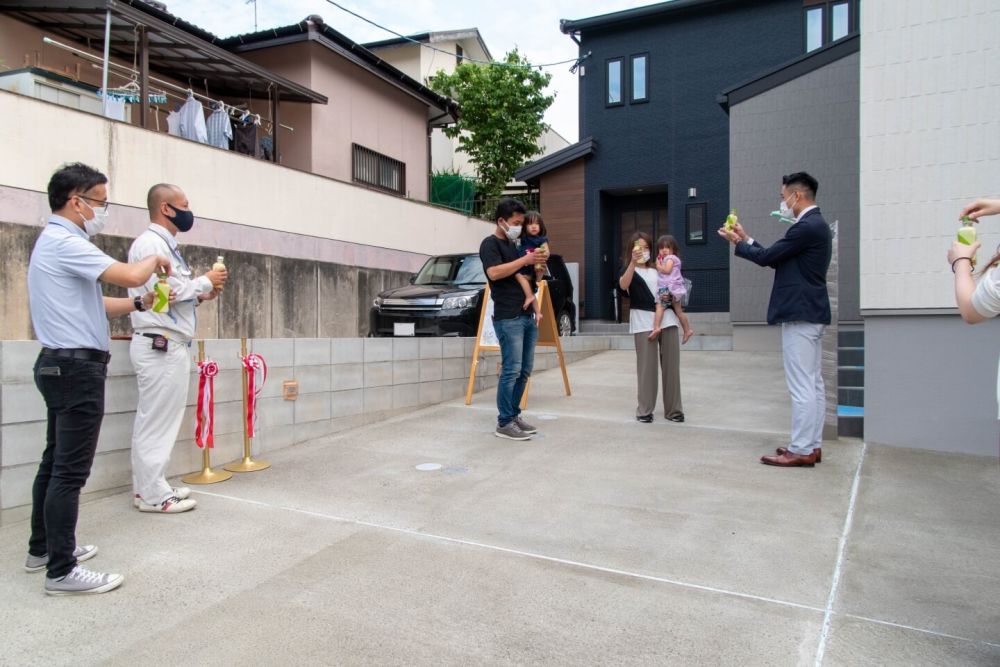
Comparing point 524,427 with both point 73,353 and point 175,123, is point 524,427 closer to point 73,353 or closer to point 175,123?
point 73,353

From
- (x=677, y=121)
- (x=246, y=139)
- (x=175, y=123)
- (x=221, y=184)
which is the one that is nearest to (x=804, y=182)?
(x=221, y=184)

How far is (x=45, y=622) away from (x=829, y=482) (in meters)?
3.93

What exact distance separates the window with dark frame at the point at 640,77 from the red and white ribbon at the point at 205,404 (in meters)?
12.7

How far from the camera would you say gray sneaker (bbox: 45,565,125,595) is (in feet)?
8.38

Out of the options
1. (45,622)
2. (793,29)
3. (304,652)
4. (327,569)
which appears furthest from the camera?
(793,29)

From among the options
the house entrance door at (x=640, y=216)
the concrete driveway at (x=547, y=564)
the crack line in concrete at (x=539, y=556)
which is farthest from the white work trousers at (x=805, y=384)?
the house entrance door at (x=640, y=216)

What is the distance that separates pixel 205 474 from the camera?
13.6 feet

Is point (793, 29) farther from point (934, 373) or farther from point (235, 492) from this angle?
point (235, 492)

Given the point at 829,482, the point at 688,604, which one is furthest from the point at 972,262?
the point at 829,482

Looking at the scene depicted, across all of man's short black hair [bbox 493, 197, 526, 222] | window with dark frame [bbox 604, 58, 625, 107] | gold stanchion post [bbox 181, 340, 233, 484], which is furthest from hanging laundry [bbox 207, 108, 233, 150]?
window with dark frame [bbox 604, 58, 625, 107]

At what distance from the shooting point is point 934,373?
4727 mm

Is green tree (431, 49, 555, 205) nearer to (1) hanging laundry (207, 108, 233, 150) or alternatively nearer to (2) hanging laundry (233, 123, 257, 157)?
(2) hanging laundry (233, 123, 257, 157)

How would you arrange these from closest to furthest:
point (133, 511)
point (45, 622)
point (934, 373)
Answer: point (45, 622), point (133, 511), point (934, 373)

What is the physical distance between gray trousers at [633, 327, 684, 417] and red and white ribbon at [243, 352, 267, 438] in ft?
9.82
